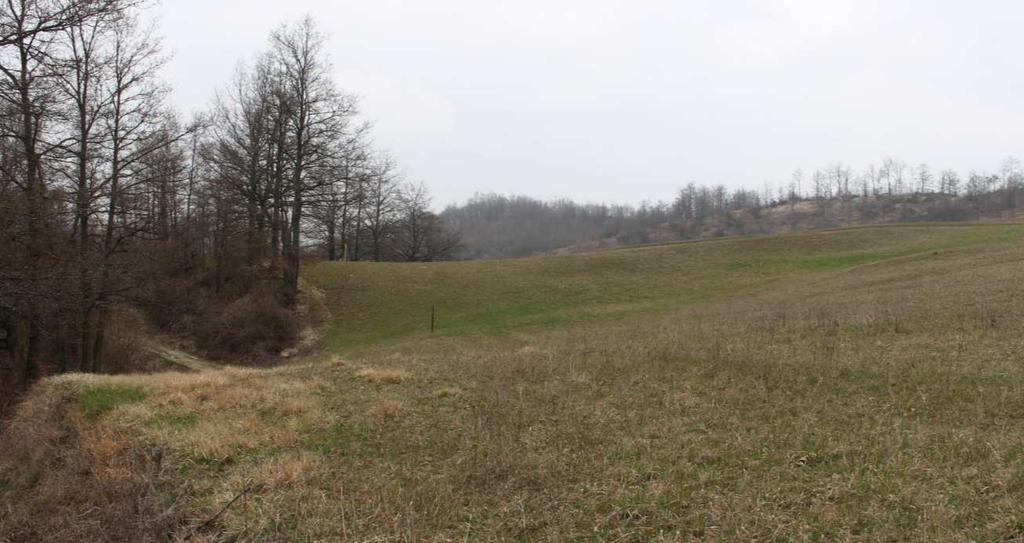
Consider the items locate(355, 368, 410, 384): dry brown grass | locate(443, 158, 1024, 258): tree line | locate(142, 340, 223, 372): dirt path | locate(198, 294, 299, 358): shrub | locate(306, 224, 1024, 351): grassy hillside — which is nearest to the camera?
locate(355, 368, 410, 384): dry brown grass

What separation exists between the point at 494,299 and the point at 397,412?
859 inches

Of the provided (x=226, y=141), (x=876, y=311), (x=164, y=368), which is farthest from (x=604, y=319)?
(x=226, y=141)

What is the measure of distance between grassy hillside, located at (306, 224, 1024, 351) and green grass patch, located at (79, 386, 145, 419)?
14657mm

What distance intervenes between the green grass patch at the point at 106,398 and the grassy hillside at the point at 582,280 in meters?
14.7

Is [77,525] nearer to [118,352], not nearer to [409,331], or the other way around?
[118,352]

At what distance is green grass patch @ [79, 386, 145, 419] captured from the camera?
8876 millimetres

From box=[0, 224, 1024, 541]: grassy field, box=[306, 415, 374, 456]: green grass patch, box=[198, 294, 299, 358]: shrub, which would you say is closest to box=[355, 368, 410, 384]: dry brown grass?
box=[0, 224, 1024, 541]: grassy field

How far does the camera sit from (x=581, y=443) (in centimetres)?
661

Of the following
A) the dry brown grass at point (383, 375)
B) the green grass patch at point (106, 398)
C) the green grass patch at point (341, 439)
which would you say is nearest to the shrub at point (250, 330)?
the green grass patch at point (106, 398)

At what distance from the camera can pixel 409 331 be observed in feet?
85.8

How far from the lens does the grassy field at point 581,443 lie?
4.76 metres

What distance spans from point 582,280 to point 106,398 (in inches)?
1009

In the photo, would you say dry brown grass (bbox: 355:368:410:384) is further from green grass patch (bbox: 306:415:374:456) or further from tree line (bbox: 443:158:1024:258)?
tree line (bbox: 443:158:1024:258)

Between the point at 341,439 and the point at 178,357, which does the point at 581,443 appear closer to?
the point at 341,439
